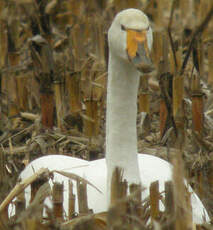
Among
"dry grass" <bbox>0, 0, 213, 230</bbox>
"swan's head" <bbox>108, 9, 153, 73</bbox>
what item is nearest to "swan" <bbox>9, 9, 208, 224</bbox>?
"swan's head" <bbox>108, 9, 153, 73</bbox>

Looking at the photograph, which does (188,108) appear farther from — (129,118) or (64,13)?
(64,13)

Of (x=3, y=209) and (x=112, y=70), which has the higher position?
(x=112, y=70)

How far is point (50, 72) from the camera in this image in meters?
4.86

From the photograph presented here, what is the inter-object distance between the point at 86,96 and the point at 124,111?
1048 millimetres

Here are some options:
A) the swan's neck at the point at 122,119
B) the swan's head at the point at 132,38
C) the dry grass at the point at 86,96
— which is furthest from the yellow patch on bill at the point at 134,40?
the dry grass at the point at 86,96

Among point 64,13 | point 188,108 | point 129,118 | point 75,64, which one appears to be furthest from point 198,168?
point 64,13

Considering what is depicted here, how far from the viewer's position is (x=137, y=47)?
3.06 meters

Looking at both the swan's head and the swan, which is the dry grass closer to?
the swan

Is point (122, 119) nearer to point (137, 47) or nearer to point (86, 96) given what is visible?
point (137, 47)

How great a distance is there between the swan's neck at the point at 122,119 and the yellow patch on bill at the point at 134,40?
7.3 inches

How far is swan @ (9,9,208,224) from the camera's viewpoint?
3133 millimetres

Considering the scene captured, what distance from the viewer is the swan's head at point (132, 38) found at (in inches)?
120

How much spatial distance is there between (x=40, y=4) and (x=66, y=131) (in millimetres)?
1211

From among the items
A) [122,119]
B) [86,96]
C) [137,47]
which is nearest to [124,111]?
[122,119]
